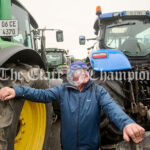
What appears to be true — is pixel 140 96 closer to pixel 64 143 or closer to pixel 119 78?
pixel 119 78

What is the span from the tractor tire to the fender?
0.99 meters

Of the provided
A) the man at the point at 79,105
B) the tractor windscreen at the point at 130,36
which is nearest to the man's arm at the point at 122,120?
the man at the point at 79,105

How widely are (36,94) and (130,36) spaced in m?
2.39

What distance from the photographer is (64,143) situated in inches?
79.6

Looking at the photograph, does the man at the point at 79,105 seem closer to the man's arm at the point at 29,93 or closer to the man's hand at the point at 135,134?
the man's arm at the point at 29,93

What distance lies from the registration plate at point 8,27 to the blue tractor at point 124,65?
48.0 inches

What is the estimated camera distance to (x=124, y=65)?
9.27ft

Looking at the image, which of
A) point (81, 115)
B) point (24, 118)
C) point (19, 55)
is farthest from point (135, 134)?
point (19, 55)

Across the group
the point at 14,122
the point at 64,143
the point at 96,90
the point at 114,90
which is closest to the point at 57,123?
the point at 114,90

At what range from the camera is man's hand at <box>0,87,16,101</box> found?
1.48 metres

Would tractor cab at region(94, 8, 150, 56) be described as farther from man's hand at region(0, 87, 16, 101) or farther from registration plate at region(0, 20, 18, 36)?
man's hand at region(0, 87, 16, 101)

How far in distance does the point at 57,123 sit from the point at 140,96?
1.84m

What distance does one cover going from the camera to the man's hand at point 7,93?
148cm

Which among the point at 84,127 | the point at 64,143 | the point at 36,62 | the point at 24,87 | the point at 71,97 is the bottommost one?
the point at 64,143
